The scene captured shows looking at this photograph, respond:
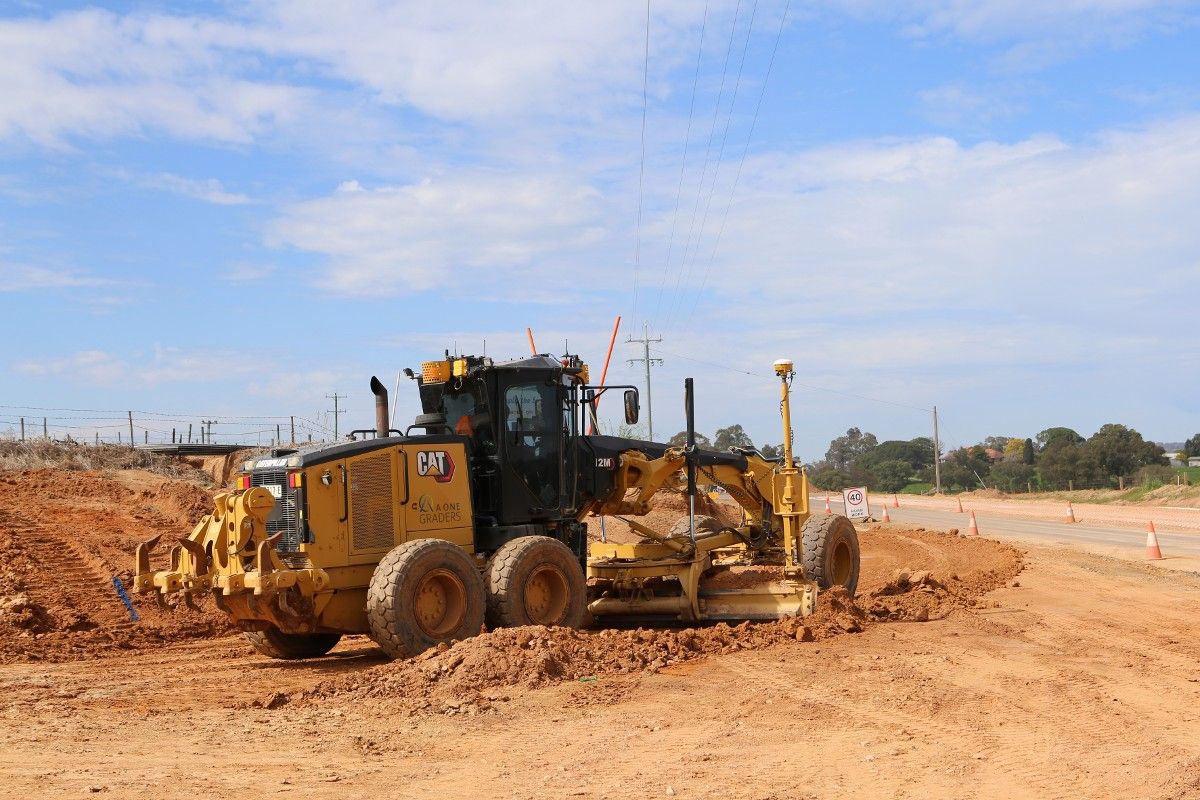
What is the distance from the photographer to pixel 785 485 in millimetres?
14453

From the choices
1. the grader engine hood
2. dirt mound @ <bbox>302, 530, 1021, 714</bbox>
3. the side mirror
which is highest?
the side mirror

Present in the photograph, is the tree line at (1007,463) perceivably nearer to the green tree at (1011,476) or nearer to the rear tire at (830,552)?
the green tree at (1011,476)

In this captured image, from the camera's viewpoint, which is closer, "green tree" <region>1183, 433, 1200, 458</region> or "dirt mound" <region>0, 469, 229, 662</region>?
"dirt mound" <region>0, 469, 229, 662</region>

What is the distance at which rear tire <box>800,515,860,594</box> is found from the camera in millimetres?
14898

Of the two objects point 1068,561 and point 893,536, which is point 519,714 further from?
point 893,536

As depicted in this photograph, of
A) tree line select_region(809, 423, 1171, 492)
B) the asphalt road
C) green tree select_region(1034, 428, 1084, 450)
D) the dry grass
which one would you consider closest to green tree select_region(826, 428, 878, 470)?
tree line select_region(809, 423, 1171, 492)

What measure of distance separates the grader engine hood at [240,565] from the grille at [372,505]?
28.9 inches

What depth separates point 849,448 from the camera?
116 m

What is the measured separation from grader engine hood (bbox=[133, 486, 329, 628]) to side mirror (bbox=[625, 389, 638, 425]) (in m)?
3.44

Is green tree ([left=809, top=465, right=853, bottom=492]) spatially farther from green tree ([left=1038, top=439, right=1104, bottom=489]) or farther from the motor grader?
the motor grader

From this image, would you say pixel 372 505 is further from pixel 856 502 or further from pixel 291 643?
pixel 856 502

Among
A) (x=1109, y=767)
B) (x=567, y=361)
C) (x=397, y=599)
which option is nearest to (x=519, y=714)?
(x=397, y=599)

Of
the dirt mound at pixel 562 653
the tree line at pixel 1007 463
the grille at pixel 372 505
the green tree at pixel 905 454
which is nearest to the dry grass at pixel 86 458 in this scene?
the grille at pixel 372 505

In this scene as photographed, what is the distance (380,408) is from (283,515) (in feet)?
6.00
